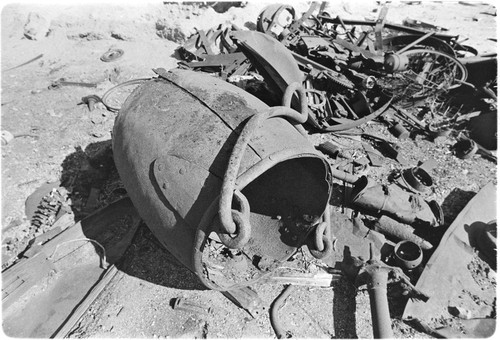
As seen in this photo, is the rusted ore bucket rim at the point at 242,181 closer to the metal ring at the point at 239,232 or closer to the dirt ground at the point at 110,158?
the metal ring at the point at 239,232

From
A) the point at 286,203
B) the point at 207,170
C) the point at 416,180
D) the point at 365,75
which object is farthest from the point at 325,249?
the point at 365,75

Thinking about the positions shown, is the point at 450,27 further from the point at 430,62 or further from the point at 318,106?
the point at 318,106

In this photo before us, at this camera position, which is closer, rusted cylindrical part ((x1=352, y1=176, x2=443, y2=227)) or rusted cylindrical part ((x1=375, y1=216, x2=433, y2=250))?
rusted cylindrical part ((x1=375, y1=216, x2=433, y2=250))

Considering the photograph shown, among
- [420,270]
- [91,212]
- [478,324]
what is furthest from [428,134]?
[91,212]

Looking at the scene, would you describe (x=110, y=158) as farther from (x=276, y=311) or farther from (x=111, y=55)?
→ (x=111, y=55)

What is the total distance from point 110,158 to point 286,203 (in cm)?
264

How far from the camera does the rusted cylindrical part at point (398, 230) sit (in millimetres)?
3439

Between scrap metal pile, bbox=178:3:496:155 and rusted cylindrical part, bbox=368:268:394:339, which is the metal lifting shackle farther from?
scrap metal pile, bbox=178:3:496:155

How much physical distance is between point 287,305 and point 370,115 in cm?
338

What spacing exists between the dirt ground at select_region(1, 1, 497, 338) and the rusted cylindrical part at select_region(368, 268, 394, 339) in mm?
215

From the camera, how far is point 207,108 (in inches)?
96.9

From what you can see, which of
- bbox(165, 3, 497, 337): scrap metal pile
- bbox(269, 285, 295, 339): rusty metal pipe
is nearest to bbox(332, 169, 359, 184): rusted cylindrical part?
bbox(165, 3, 497, 337): scrap metal pile

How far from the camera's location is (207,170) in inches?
86.3

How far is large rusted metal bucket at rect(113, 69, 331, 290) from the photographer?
219cm
